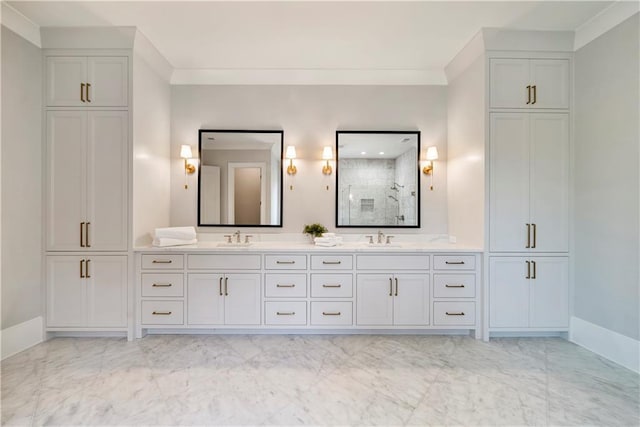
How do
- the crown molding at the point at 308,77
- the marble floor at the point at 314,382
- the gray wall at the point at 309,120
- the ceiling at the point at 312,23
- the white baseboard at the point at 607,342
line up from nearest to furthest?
the marble floor at the point at 314,382 < the white baseboard at the point at 607,342 < the ceiling at the point at 312,23 < the crown molding at the point at 308,77 < the gray wall at the point at 309,120

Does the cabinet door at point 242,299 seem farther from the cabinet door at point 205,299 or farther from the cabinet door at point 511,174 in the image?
the cabinet door at point 511,174

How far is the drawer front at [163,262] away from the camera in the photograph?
9.77 ft

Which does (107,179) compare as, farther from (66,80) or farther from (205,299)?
(205,299)

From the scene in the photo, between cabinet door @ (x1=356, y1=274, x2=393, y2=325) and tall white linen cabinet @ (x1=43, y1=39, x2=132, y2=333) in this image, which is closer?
tall white linen cabinet @ (x1=43, y1=39, x2=132, y2=333)

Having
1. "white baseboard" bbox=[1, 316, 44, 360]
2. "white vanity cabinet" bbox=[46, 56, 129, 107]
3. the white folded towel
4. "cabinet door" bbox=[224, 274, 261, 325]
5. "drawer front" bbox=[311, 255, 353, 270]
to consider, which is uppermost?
"white vanity cabinet" bbox=[46, 56, 129, 107]

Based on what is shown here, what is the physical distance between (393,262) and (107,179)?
111 inches

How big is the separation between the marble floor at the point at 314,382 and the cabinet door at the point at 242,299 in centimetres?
18

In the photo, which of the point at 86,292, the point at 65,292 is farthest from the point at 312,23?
the point at 65,292

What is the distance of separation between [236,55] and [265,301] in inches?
99.5

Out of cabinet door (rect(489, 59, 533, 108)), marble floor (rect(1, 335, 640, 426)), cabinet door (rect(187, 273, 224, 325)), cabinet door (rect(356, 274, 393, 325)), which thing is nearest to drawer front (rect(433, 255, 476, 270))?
cabinet door (rect(356, 274, 393, 325))

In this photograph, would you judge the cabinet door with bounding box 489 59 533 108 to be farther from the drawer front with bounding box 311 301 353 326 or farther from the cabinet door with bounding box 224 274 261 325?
Answer: the cabinet door with bounding box 224 274 261 325

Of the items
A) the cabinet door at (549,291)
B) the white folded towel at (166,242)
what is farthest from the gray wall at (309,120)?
the cabinet door at (549,291)

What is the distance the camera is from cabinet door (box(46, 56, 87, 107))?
9.46 ft

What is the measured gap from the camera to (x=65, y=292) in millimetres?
2896
